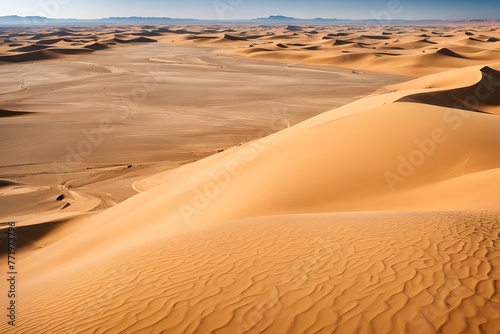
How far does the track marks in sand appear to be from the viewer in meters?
3.45

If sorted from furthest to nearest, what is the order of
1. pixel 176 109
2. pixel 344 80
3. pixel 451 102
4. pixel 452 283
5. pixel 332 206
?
pixel 344 80, pixel 176 109, pixel 451 102, pixel 332 206, pixel 452 283

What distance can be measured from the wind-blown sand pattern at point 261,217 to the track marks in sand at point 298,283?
0.02 meters

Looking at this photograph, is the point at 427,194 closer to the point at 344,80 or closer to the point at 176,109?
the point at 176,109

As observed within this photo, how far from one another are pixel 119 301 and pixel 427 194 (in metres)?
6.70

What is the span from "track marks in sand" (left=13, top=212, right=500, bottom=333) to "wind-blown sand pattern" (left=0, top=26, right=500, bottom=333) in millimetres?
20

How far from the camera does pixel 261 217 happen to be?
23.0 ft

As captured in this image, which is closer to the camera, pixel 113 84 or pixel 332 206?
pixel 332 206

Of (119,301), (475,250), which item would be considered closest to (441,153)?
(475,250)

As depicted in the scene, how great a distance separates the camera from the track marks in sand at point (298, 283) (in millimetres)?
3451

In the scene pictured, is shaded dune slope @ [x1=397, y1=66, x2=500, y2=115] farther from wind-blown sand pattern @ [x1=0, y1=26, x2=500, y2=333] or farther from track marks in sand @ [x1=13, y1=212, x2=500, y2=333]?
track marks in sand @ [x1=13, y1=212, x2=500, y2=333]

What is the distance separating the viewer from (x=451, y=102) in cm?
1891

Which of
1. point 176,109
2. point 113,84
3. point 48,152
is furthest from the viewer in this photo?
point 113,84

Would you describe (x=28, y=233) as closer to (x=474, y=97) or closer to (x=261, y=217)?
(x=261, y=217)

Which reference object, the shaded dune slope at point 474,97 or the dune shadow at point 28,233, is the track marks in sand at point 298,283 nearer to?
the dune shadow at point 28,233
